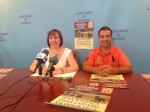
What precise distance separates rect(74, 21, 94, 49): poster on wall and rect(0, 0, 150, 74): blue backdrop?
0.06 meters

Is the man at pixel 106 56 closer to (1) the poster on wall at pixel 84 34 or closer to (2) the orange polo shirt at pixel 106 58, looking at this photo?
(2) the orange polo shirt at pixel 106 58

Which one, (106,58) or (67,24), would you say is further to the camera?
(67,24)

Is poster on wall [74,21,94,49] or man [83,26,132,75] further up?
poster on wall [74,21,94,49]

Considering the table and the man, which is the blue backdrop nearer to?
the man

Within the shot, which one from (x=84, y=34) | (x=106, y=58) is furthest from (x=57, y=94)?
(x=84, y=34)

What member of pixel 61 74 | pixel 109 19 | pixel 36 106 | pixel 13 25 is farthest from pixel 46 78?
pixel 13 25

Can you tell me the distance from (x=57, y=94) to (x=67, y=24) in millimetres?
1573

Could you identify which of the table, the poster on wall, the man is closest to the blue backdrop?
the poster on wall

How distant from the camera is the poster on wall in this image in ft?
8.77

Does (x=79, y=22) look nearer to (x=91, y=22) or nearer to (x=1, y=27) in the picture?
(x=91, y=22)

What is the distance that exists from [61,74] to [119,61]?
726 millimetres

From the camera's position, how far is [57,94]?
1340 mm

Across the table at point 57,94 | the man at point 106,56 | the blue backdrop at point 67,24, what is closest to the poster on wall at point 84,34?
the blue backdrop at point 67,24

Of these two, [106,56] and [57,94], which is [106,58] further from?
[57,94]
